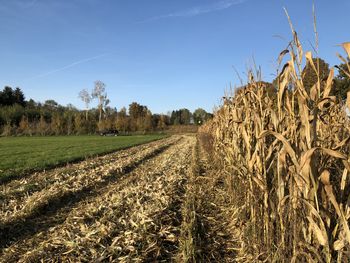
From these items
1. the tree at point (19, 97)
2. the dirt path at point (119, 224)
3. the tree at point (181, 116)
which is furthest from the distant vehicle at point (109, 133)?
the dirt path at point (119, 224)

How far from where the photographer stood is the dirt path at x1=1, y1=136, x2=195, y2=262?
378cm

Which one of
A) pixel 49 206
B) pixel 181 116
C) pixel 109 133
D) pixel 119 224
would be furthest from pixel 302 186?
pixel 181 116

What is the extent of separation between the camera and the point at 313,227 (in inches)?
88.0

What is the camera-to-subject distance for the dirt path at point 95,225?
12.4 ft

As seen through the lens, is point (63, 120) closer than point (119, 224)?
No

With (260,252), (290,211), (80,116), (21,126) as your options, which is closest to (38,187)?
(260,252)

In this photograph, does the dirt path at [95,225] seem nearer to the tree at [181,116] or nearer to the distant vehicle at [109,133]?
the distant vehicle at [109,133]

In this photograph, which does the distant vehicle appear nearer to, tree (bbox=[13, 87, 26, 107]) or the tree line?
the tree line

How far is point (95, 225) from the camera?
15.1 feet

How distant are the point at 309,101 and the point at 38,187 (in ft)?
24.1

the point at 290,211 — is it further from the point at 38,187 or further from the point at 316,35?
the point at 38,187

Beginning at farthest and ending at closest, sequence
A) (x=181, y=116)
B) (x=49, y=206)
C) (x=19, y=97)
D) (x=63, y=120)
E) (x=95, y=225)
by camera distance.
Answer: (x=181, y=116)
(x=19, y=97)
(x=63, y=120)
(x=49, y=206)
(x=95, y=225)

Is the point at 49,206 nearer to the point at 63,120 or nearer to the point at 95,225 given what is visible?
the point at 95,225

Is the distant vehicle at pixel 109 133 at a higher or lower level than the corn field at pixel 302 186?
lower
